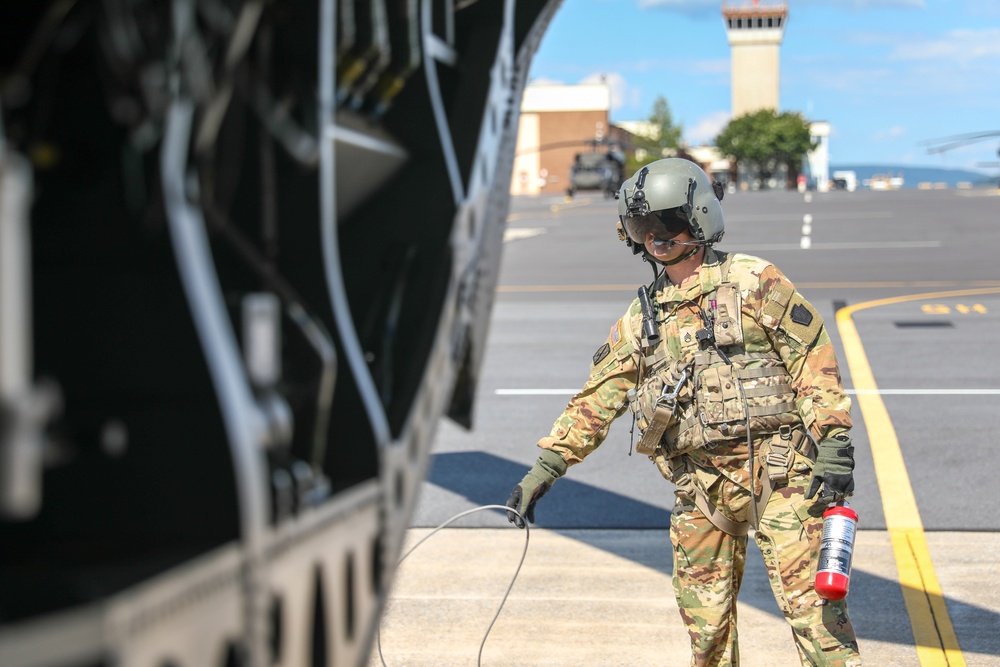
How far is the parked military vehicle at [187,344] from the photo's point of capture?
1.07m

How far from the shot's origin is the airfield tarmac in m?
5.55

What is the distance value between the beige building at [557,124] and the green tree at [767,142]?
66.2ft

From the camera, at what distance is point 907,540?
689cm

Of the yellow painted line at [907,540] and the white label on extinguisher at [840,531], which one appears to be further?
the yellow painted line at [907,540]

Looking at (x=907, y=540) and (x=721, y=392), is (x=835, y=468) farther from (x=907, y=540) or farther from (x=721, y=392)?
(x=907, y=540)

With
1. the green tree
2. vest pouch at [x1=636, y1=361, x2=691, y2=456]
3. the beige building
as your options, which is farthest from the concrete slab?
the green tree

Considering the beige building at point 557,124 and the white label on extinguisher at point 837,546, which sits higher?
the beige building at point 557,124

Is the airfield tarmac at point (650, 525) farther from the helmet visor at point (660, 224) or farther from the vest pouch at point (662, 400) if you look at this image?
the helmet visor at point (660, 224)

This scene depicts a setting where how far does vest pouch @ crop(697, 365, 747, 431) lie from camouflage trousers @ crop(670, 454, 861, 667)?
24 centimetres

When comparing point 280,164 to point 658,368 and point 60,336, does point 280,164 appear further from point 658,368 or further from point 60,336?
point 658,368

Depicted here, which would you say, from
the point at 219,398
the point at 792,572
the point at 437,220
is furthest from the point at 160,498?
the point at 792,572

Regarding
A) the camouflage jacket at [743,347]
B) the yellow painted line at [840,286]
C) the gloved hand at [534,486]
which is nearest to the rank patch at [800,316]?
the camouflage jacket at [743,347]

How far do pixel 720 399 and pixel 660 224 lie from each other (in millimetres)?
660

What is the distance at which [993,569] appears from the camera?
6.36m
